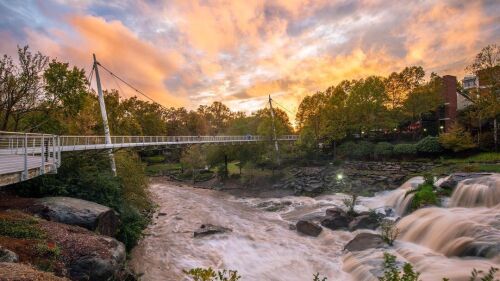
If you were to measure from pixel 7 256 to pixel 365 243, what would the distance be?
589 inches

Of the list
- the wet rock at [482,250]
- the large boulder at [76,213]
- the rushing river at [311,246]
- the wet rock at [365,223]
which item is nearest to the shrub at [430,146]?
the rushing river at [311,246]

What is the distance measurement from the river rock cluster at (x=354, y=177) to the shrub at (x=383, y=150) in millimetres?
2315

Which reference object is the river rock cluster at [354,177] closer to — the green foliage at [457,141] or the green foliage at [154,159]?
the green foliage at [457,141]

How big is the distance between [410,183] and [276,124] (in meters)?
23.8

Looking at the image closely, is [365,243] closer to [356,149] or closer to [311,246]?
[311,246]

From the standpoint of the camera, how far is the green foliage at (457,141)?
35.1 m

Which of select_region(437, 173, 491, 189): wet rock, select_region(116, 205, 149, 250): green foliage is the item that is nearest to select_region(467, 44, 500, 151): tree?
select_region(437, 173, 491, 189): wet rock

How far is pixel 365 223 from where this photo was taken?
2066 centimetres

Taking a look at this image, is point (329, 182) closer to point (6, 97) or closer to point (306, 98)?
point (306, 98)

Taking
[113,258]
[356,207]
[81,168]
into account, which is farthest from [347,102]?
[113,258]

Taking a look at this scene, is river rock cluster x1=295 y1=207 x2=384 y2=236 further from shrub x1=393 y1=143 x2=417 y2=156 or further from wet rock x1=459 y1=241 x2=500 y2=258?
shrub x1=393 y1=143 x2=417 y2=156

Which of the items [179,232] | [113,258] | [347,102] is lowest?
[179,232]

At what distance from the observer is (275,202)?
31.7 m

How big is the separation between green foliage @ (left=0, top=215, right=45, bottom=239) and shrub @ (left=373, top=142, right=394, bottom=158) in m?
40.9
